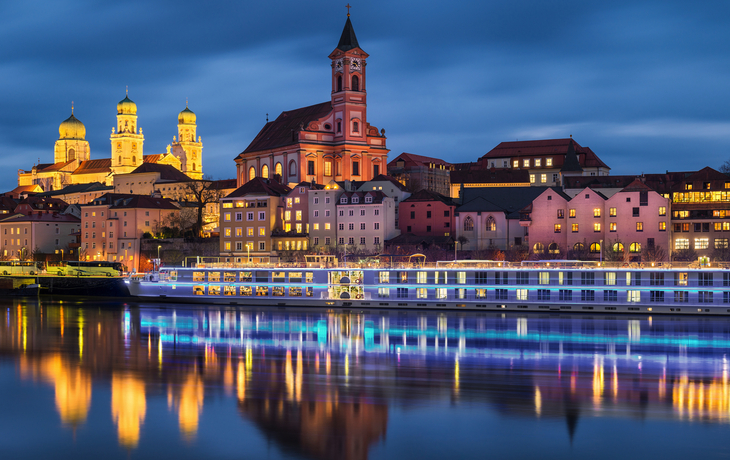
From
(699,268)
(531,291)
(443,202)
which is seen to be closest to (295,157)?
(443,202)

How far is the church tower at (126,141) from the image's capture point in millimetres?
164875

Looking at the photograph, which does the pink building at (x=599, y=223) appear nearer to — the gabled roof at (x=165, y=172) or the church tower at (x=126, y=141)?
the gabled roof at (x=165, y=172)

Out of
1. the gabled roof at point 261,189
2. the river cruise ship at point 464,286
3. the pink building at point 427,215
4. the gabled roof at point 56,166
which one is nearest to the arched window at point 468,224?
the pink building at point 427,215

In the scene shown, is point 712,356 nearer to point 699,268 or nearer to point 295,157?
point 699,268

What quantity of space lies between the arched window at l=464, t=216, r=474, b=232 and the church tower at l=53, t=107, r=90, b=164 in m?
126

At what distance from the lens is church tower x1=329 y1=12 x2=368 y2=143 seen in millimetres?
95500

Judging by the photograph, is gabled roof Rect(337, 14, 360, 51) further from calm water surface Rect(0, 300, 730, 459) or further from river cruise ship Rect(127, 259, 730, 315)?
calm water surface Rect(0, 300, 730, 459)

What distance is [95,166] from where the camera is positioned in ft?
551

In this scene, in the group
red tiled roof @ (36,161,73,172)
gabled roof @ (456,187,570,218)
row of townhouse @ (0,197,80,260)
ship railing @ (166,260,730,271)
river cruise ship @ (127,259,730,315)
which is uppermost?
red tiled roof @ (36,161,73,172)

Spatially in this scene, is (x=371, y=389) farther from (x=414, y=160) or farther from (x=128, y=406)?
→ (x=414, y=160)

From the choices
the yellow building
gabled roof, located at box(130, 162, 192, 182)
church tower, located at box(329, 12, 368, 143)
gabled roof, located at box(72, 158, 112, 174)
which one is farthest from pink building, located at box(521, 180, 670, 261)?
gabled roof, located at box(72, 158, 112, 174)

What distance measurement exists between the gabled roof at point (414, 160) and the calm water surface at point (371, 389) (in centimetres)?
9721

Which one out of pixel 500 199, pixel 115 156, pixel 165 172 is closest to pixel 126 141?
pixel 115 156

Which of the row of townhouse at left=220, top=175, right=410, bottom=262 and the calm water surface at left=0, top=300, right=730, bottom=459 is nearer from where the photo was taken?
the calm water surface at left=0, top=300, right=730, bottom=459
